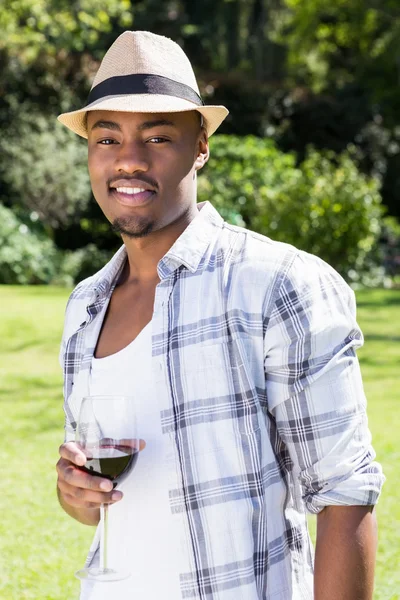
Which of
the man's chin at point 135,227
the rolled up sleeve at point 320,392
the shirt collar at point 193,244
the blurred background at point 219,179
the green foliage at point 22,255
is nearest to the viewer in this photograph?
the rolled up sleeve at point 320,392

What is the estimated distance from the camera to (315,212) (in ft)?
52.0

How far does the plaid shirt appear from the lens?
1721 millimetres

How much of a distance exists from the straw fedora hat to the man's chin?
248mm

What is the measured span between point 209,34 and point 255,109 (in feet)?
14.4

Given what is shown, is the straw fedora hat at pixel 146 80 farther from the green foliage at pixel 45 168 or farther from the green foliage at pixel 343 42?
the green foliage at pixel 343 42

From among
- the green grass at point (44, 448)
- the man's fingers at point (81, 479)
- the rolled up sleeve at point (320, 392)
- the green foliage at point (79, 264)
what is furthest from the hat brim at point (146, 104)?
the green foliage at point (79, 264)

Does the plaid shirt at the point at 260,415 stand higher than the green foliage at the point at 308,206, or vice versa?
the green foliage at the point at 308,206

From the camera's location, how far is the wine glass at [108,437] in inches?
70.6

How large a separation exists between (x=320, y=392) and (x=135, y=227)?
2.00ft

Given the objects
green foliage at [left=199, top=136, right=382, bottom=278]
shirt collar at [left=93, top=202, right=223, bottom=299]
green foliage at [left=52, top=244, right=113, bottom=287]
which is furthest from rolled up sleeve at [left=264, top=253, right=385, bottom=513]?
green foliage at [left=52, top=244, right=113, bottom=287]

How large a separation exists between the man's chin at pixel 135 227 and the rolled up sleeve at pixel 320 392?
16.1 inches

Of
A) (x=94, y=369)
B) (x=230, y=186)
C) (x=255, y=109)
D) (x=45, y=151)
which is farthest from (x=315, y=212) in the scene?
(x=94, y=369)

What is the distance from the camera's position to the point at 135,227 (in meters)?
2.06

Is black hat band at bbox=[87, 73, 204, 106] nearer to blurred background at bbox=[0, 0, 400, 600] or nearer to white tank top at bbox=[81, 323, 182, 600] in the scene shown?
white tank top at bbox=[81, 323, 182, 600]
